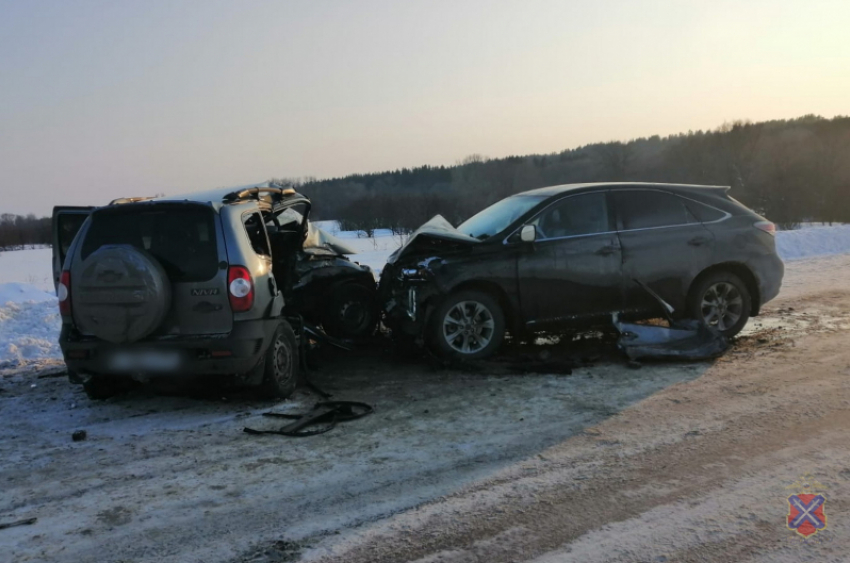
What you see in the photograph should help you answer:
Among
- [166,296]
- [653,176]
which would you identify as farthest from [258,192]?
[653,176]

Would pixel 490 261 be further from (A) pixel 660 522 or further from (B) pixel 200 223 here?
(A) pixel 660 522

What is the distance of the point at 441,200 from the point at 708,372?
126 ft

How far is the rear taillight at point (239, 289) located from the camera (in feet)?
18.1

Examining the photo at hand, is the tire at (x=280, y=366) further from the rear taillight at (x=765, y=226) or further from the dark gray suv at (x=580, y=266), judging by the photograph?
the rear taillight at (x=765, y=226)

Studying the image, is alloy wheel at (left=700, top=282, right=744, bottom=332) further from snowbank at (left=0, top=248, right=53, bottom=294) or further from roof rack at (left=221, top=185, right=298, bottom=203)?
snowbank at (left=0, top=248, right=53, bottom=294)

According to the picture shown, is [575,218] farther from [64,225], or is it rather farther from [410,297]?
[64,225]

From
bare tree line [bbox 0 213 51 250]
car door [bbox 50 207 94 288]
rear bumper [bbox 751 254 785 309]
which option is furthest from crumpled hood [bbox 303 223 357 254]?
bare tree line [bbox 0 213 51 250]

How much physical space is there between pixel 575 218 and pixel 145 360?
180 inches

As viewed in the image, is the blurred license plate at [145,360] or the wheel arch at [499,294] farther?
the wheel arch at [499,294]

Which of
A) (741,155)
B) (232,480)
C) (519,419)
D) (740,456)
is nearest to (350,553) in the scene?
(232,480)

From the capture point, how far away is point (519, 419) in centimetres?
532

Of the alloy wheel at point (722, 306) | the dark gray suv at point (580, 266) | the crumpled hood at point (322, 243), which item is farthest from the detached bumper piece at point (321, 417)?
the alloy wheel at point (722, 306)

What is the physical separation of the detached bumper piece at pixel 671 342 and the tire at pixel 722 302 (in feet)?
1.06

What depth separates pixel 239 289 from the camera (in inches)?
218
